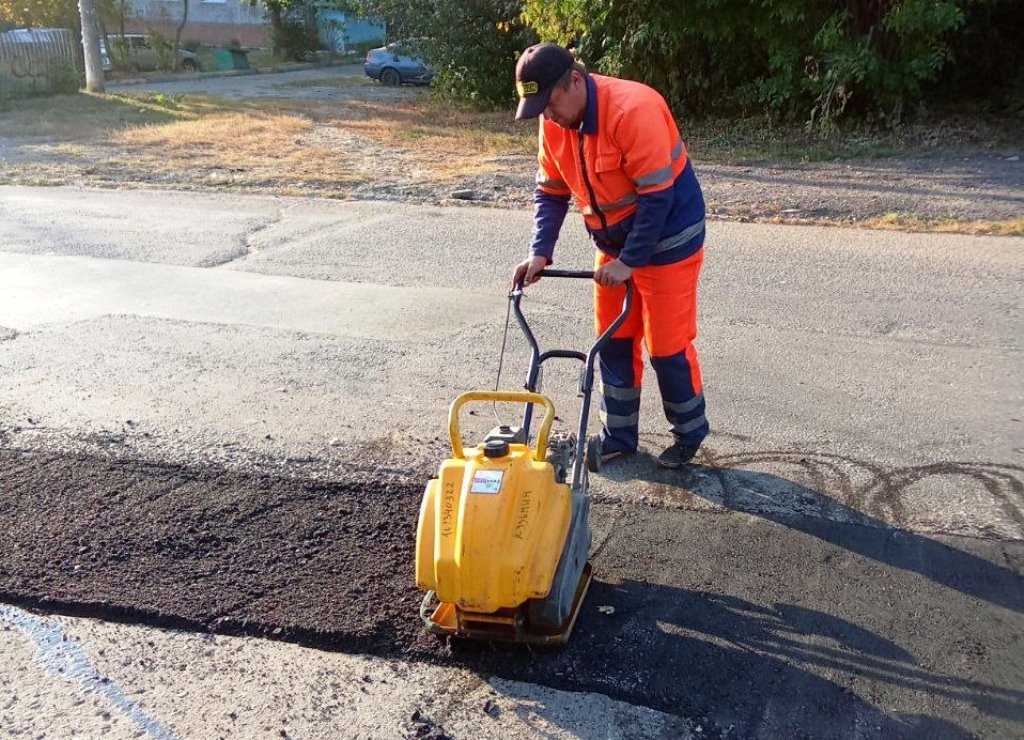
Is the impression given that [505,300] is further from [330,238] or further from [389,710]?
[389,710]

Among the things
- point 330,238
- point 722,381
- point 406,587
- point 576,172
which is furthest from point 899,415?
point 330,238

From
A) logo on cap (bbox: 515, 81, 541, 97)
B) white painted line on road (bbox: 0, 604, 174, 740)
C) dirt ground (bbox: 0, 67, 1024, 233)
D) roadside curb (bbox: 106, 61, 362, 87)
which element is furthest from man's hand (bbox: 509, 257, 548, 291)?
roadside curb (bbox: 106, 61, 362, 87)

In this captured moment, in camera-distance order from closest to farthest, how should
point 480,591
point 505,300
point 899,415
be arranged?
point 480,591 → point 899,415 → point 505,300

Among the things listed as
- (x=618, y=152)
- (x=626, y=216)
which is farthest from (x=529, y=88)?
(x=626, y=216)

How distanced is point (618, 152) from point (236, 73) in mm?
34609

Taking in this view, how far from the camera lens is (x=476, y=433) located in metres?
5.14

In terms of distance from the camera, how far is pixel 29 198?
11773mm

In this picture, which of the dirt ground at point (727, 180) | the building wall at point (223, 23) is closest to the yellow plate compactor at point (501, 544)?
the dirt ground at point (727, 180)

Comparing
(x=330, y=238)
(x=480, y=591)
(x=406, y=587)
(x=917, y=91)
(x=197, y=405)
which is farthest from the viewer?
(x=917, y=91)

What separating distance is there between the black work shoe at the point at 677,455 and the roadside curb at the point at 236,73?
30.0 m

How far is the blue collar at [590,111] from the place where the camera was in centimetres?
385

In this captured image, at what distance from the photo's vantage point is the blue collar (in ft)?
12.6

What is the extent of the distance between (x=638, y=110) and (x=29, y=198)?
10.1 meters

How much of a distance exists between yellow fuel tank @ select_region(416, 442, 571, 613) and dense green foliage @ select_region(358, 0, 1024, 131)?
Answer: 460 inches
